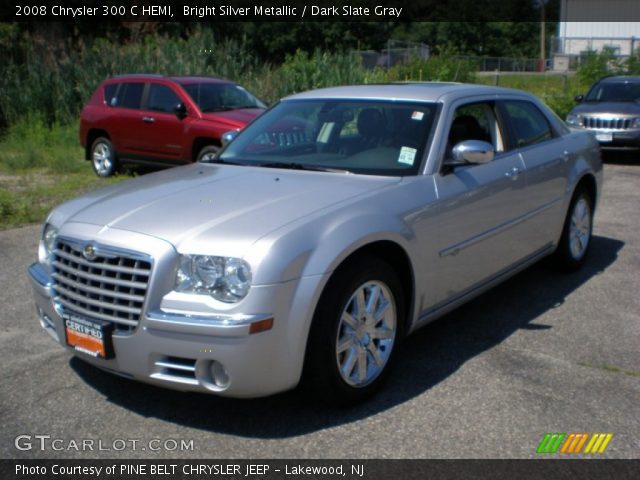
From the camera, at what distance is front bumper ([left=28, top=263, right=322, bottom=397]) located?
355cm

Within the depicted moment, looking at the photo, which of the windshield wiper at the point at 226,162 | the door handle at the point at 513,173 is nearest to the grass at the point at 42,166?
the windshield wiper at the point at 226,162

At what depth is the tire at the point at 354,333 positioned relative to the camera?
12.6 feet

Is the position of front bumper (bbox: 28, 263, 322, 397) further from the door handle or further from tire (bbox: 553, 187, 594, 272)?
tire (bbox: 553, 187, 594, 272)

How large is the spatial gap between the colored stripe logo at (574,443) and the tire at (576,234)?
293 centimetres

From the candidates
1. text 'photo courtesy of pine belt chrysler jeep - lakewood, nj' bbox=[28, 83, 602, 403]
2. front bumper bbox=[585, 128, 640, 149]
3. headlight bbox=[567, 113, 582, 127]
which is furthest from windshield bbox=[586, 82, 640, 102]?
text 'photo courtesy of pine belt chrysler jeep - lakewood, nj' bbox=[28, 83, 602, 403]

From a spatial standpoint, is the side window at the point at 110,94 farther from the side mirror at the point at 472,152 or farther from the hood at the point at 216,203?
the side mirror at the point at 472,152

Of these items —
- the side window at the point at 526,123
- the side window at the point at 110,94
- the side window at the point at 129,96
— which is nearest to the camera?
the side window at the point at 526,123

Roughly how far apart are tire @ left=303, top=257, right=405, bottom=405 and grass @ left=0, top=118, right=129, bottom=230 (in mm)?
5771

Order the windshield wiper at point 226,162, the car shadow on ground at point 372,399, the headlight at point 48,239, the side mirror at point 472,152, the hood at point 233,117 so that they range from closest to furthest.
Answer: the car shadow on ground at point 372,399 < the headlight at point 48,239 < the side mirror at point 472,152 < the windshield wiper at point 226,162 < the hood at point 233,117

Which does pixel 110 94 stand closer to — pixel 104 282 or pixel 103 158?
pixel 103 158

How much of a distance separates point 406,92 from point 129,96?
839 centimetres

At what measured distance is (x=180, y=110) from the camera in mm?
11727

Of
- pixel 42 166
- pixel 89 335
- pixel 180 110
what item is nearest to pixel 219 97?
pixel 180 110

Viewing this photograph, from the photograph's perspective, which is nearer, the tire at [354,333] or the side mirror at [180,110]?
the tire at [354,333]
